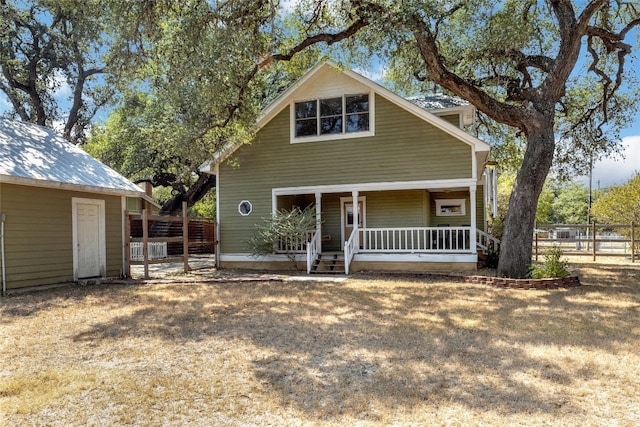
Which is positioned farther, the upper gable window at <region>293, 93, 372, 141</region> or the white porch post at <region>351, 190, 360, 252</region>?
the upper gable window at <region>293, 93, 372, 141</region>

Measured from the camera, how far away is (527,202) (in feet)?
34.7

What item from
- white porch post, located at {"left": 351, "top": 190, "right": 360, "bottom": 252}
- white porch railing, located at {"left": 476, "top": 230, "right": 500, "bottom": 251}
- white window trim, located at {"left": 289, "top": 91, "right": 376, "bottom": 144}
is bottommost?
white porch railing, located at {"left": 476, "top": 230, "right": 500, "bottom": 251}

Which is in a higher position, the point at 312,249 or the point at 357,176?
the point at 357,176

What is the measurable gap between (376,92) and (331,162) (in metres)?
2.59

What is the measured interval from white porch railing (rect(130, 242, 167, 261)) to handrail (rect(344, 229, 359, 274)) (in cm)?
1008

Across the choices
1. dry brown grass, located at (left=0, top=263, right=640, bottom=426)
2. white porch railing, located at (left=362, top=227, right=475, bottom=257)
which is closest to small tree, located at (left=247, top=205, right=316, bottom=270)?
white porch railing, located at (left=362, top=227, right=475, bottom=257)

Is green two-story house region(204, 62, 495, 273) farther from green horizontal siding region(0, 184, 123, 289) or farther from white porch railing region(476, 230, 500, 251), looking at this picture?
green horizontal siding region(0, 184, 123, 289)

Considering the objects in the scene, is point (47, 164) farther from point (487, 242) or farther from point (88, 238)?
point (487, 242)

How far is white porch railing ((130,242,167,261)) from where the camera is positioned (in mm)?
18469

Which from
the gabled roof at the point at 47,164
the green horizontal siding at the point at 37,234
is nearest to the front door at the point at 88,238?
the green horizontal siding at the point at 37,234

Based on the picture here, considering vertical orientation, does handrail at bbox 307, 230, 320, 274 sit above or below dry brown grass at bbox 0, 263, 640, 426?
above

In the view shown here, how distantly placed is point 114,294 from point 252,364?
601 cm

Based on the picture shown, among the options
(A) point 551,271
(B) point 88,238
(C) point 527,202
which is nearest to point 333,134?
(C) point 527,202

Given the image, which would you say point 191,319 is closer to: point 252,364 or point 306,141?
point 252,364
